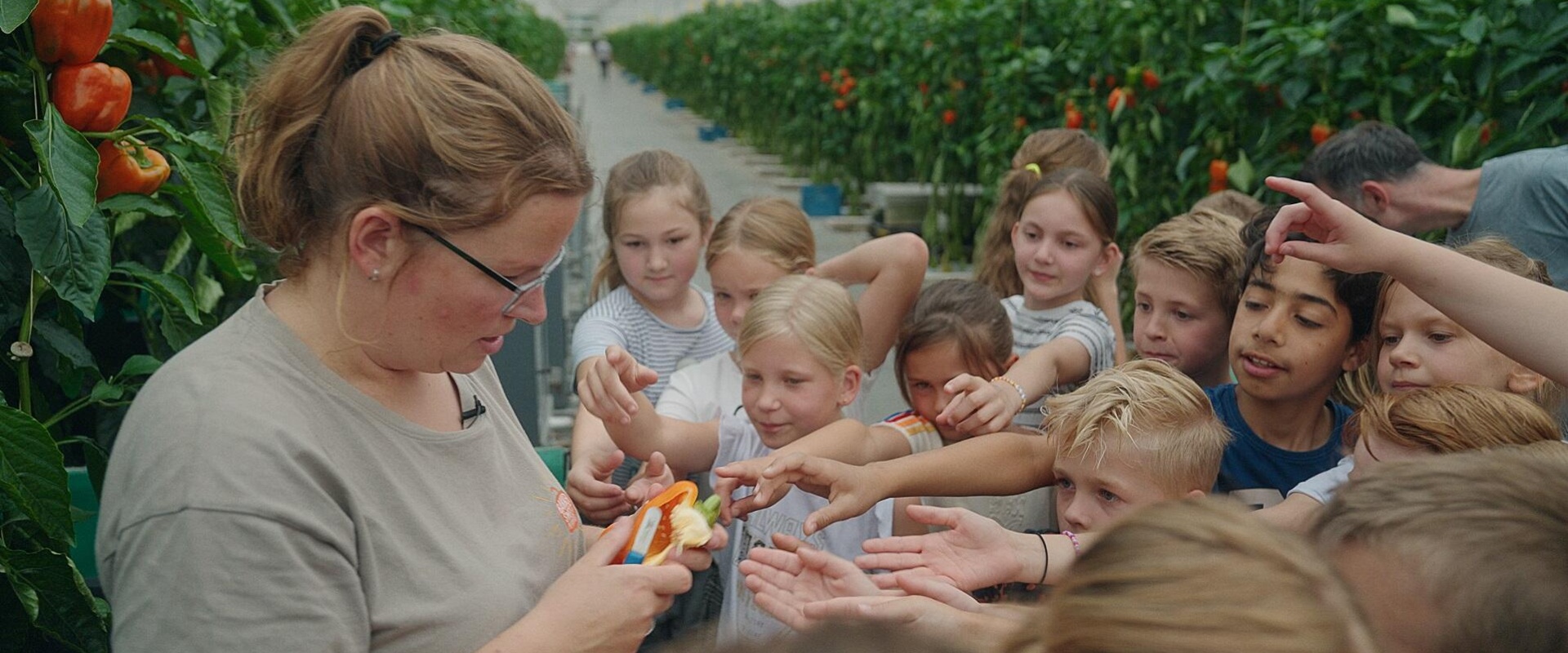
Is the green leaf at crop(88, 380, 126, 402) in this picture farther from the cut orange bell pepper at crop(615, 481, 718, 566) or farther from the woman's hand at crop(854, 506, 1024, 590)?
the woman's hand at crop(854, 506, 1024, 590)

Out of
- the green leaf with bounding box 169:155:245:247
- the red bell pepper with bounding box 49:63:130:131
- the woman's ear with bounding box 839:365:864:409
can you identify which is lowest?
the woman's ear with bounding box 839:365:864:409


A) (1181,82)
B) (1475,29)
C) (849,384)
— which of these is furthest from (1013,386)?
(1181,82)

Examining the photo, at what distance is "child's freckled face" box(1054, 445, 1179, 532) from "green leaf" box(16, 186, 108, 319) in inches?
66.4

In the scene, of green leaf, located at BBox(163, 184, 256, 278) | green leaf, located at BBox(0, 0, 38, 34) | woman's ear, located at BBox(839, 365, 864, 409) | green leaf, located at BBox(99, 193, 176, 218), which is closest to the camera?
green leaf, located at BBox(0, 0, 38, 34)

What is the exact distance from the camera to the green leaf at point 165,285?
205 cm

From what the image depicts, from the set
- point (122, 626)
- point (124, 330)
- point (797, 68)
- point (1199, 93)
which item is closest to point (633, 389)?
point (124, 330)

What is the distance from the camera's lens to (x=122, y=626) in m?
1.26

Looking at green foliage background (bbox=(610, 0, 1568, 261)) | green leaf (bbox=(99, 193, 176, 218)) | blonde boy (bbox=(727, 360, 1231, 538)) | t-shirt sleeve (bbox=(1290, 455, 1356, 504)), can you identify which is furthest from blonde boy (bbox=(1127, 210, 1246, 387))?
green leaf (bbox=(99, 193, 176, 218))

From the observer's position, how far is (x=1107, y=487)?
2.18 metres

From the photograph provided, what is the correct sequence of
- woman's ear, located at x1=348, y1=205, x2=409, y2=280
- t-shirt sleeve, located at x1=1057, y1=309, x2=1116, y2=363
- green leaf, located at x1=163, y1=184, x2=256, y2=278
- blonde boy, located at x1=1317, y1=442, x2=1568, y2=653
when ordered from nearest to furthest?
blonde boy, located at x1=1317, y1=442, x2=1568, y2=653 → woman's ear, located at x1=348, y1=205, x2=409, y2=280 → green leaf, located at x1=163, y1=184, x2=256, y2=278 → t-shirt sleeve, located at x1=1057, y1=309, x2=1116, y2=363

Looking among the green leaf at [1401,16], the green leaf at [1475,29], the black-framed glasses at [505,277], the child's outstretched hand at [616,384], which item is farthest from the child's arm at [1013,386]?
the green leaf at [1401,16]

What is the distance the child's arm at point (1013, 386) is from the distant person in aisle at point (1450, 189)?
106cm

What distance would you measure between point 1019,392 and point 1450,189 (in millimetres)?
1753

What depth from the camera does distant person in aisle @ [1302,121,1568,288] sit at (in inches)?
128
